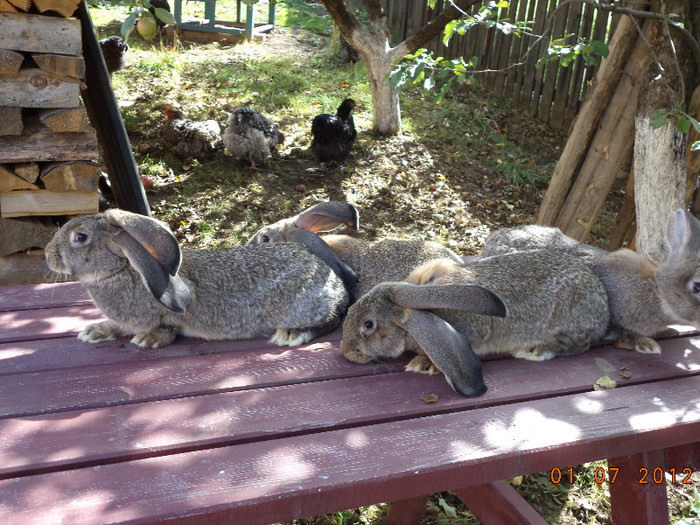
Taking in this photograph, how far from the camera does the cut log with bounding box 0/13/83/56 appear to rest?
495 centimetres

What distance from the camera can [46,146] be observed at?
214 inches

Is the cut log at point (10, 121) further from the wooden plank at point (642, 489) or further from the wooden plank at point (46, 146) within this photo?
the wooden plank at point (642, 489)

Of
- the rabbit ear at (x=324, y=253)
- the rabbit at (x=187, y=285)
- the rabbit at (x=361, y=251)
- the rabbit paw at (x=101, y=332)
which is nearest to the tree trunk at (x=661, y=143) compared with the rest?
the rabbit at (x=361, y=251)

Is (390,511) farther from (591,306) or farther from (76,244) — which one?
(76,244)

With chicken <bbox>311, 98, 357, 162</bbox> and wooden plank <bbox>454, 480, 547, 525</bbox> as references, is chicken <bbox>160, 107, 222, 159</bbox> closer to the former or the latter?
chicken <bbox>311, 98, 357, 162</bbox>

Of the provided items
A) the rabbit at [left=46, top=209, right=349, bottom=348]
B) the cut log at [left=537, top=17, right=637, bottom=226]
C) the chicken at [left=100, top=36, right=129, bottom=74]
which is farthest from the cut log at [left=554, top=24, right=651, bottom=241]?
the chicken at [left=100, top=36, right=129, bottom=74]

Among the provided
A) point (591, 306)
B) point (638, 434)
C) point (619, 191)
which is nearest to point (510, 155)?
point (619, 191)

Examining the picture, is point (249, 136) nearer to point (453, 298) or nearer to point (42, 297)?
point (42, 297)

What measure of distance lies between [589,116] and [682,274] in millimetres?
2549

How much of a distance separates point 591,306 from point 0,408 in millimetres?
2952

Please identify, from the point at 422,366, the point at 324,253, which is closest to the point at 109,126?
the point at 324,253

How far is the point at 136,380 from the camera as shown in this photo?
300cm

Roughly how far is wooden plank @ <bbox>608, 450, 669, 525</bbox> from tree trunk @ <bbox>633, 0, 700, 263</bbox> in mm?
1902
